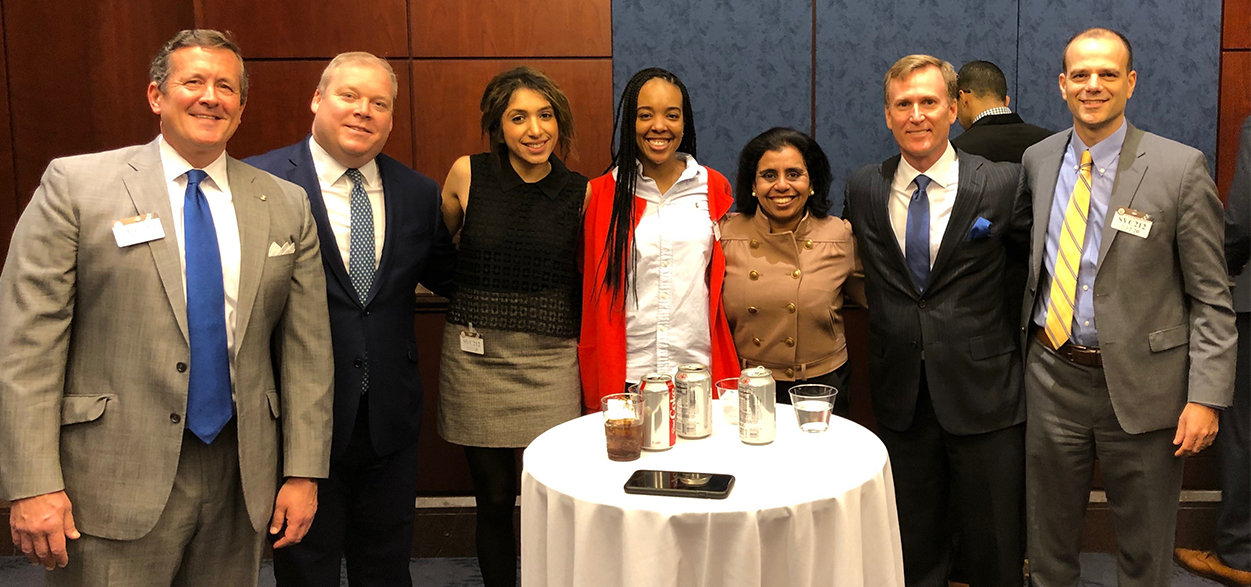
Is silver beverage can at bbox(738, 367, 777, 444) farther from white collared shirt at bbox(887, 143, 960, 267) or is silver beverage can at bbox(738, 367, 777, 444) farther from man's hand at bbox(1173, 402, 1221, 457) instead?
man's hand at bbox(1173, 402, 1221, 457)

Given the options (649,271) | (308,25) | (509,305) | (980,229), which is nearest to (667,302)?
(649,271)

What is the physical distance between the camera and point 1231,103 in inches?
185

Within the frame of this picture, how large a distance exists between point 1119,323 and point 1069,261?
0.21m

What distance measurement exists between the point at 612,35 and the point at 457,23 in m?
0.80

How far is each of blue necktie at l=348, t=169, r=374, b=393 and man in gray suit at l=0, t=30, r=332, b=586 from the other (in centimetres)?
36

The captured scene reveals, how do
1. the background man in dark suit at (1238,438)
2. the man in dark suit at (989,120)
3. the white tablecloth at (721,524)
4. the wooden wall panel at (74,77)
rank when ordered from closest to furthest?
the white tablecloth at (721,524), the background man in dark suit at (1238,438), the man in dark suit at (989,120), the wooden wall panel at (74,77)

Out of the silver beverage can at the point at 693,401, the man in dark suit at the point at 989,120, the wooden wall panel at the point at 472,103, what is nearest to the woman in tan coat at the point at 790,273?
the silver beverage can at the point at 693,401

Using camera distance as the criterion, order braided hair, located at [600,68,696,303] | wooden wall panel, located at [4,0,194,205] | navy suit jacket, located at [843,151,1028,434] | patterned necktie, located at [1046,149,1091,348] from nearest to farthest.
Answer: patterned necktie, located at [1046,149,1091,348] → navy suit jacket, located at [843,151,1028,434] → braided hair, located at [600,68,696,303] → wooden wall panel, located at [4,0,194,205]

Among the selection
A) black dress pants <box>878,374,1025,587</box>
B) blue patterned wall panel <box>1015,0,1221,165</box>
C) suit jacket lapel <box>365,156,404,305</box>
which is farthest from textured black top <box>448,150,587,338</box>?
blue patterned wall panel <box>1015,0,1221,165</box>

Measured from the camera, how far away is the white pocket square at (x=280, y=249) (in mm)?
2131

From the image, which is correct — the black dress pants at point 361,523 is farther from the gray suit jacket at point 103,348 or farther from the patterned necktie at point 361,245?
the gray suit jacket at point 103,348

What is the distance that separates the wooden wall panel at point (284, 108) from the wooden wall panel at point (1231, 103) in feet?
13.4

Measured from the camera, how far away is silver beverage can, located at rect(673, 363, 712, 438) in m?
2.18

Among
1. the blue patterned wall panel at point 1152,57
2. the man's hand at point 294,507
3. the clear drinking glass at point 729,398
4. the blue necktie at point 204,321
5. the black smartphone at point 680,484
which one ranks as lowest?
the man's hand at point 294,507
